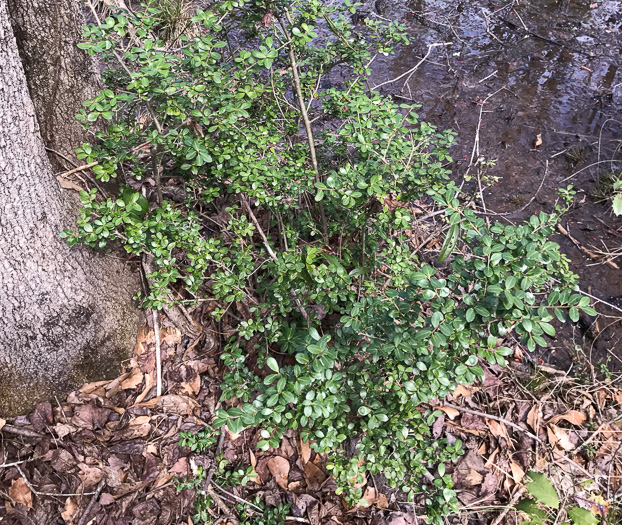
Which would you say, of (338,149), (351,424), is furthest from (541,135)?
(351,424)

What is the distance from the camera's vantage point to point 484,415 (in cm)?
227

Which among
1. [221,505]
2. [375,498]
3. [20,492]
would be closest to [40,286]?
[20,492]

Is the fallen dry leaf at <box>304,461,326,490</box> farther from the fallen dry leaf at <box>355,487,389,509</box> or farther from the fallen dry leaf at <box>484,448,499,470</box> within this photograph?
the fallen dry leaf at <box>484,448,499,470</box>

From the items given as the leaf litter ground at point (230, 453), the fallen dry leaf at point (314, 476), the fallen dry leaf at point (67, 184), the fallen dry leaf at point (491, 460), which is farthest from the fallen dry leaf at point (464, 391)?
the fallen dry leaf at point (67, 184)

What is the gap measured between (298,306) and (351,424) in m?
0.60

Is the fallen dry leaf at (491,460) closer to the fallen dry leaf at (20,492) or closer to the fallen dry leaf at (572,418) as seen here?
the fallen dry leaf at (572,418)

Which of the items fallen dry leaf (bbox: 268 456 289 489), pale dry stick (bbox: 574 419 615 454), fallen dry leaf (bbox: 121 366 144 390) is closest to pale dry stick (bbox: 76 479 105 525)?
fallen dry leaf (bbox: 121 366 144 390)

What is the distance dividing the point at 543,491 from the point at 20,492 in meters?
2.34

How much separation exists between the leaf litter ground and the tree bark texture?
1.13 meters

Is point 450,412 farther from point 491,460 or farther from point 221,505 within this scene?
point 221,505

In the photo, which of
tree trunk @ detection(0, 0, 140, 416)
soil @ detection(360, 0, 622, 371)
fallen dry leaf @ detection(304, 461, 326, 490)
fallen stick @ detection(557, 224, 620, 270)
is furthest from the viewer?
soil @ detection(360, 0, 622, 371)

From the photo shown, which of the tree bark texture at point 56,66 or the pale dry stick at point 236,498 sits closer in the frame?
the tree bark texture at point 56,66

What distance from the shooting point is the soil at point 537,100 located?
343cm

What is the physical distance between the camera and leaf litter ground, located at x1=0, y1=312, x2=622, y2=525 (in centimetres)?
185
